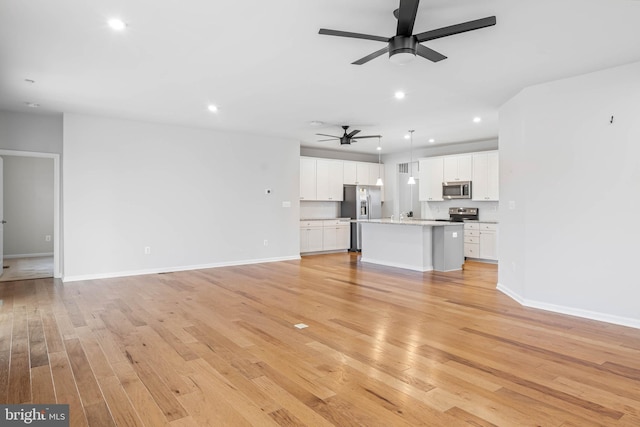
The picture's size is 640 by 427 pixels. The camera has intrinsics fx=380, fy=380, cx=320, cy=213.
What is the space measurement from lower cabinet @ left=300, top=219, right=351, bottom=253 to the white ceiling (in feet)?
12.0

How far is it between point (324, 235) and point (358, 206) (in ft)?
3.83

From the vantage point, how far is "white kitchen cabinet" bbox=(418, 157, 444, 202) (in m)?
9.06

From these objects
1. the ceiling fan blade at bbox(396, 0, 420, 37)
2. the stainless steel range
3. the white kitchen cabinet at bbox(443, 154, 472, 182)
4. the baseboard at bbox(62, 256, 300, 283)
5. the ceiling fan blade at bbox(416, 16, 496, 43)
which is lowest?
the baseboard at bbox(62, 256, 300, 283)

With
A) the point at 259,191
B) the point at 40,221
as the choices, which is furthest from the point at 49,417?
the point at 40,221

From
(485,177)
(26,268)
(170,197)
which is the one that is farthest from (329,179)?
(26,268)

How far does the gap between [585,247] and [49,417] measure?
4.89 metres

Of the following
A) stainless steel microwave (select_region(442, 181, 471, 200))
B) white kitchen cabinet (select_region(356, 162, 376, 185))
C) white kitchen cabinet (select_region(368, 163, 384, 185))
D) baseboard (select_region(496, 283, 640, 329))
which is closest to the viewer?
baseboard (select_region(496, 283, 640, 329))

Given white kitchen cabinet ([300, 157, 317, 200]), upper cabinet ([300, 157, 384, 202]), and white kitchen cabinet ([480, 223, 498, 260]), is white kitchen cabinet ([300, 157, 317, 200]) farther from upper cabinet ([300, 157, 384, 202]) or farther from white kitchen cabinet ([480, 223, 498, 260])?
white kitchen cabinet ([480, 223, 498, 260])

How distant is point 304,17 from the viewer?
2.95 meters

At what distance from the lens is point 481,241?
810 cm

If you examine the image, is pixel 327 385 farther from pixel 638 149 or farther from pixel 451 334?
pixel 638 149

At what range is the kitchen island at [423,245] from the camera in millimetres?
6867

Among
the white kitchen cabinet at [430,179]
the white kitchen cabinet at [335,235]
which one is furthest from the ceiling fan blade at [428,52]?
the white kitchen cabinet at [335,235]

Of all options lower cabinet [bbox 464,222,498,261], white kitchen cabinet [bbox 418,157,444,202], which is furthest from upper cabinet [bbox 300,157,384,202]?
lower cabinet [bbox 464,222,498,261]
